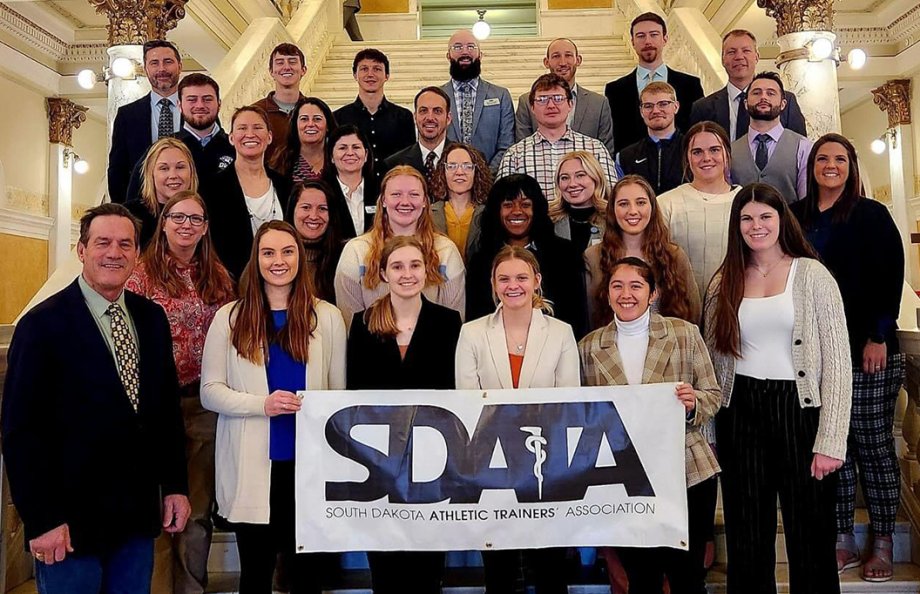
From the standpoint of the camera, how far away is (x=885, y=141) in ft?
49.7

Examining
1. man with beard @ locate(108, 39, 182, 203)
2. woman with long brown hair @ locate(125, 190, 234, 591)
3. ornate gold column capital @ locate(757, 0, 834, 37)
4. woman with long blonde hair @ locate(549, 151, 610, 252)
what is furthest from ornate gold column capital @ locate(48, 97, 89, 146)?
woman with long blonde hair @ locate(549, 151, 610, 252)

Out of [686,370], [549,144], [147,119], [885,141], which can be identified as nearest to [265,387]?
[686,370]

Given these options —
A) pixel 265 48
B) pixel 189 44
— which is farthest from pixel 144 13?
pixel 189 44

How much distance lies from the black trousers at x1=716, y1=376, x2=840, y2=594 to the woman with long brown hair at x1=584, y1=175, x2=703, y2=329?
0.53 metres

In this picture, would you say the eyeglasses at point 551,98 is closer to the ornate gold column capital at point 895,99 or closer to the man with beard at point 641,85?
the man with beard at point 641,85

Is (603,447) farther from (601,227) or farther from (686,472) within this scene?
(601,227)

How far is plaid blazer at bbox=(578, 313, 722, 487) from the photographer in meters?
3.15

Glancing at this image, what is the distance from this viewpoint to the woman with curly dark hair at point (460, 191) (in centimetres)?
409

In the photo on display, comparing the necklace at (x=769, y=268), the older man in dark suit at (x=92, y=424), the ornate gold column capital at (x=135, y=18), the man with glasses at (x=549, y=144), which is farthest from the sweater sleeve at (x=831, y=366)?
the ornate gold column capital at (x=135, y=18)

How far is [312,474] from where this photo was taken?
311cm

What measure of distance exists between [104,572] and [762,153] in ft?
13.1

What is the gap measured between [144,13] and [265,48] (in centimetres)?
130

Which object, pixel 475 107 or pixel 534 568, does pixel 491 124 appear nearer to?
pixel 475 107

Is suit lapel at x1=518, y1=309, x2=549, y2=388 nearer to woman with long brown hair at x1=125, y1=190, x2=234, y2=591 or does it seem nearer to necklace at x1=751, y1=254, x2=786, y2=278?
necklace at x1=751, y1=254, x2=786, y2=278
